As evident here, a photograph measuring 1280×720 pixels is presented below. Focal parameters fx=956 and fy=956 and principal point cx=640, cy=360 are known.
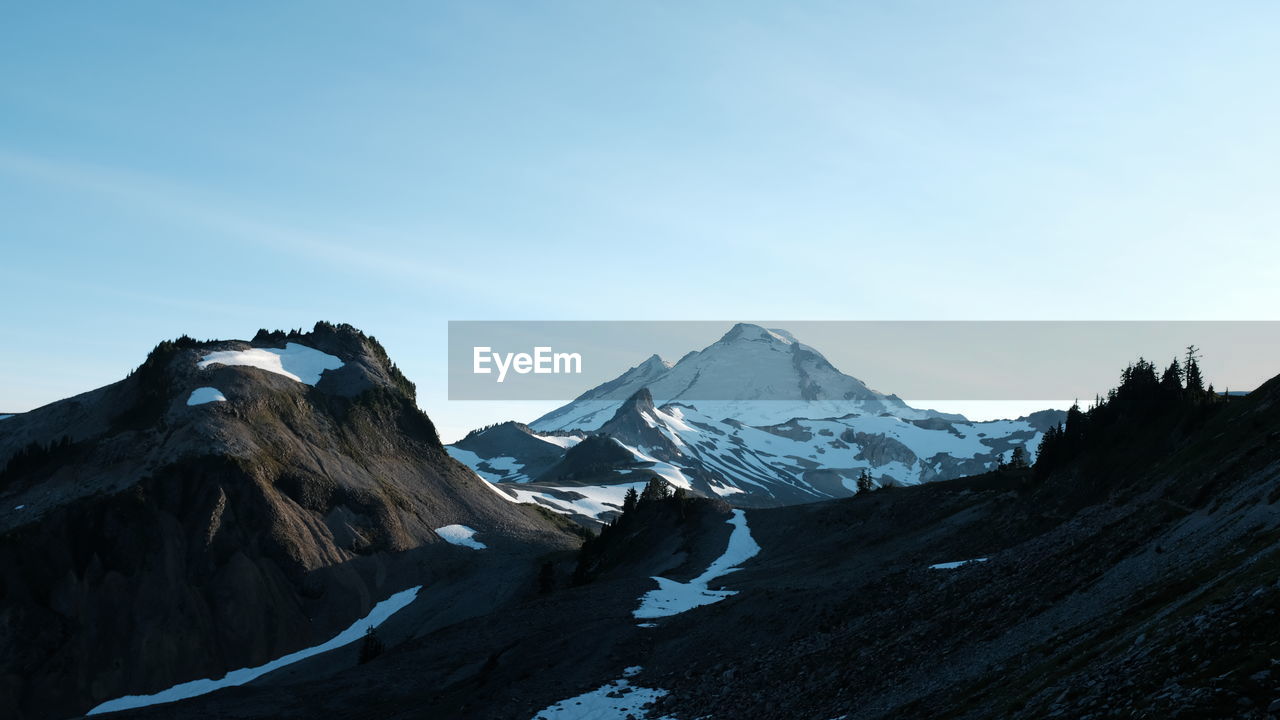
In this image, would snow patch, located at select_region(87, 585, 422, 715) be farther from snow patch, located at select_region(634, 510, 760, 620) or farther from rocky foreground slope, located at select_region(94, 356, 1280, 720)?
snow patch, located at select_region(634, 510, 760, 620)

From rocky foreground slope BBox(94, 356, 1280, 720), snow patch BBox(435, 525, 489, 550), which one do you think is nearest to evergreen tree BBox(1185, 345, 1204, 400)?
rocky foreground slope BBox(94, 356, 1280, 720)

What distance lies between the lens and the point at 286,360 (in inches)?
5906

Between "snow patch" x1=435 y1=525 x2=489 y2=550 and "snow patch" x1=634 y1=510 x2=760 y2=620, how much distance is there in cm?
3822

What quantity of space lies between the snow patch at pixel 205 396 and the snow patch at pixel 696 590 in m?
69.8

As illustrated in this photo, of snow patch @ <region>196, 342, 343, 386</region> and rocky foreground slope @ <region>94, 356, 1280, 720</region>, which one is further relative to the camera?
snow patch @ <region>196, 342, 343, 386</region>

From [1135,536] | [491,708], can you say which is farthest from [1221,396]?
[491,708]

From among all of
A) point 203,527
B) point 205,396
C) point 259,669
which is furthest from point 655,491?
point 205,396

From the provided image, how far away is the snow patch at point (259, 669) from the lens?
89469 mm

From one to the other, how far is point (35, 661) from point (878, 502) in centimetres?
8412

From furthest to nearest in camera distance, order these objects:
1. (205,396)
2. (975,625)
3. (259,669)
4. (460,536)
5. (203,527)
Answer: (460,536) → (205,396) → (203,527) → (259,669) → (975,625)

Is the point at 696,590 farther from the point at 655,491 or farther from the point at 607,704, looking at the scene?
the point at 655,491

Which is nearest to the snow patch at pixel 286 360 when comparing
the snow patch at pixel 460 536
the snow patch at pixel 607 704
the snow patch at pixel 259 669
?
the snow patch at pixel 460 536

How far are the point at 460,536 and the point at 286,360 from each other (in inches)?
1709

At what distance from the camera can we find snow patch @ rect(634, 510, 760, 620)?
6775cm
